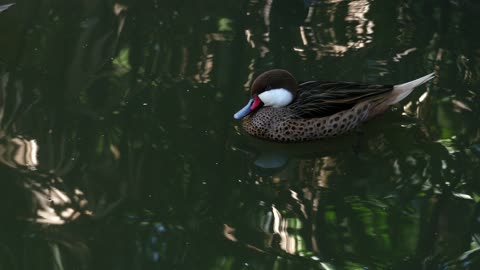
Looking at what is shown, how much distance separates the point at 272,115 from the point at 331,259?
1588 mm

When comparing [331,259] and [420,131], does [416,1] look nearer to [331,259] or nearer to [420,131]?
[420,131]

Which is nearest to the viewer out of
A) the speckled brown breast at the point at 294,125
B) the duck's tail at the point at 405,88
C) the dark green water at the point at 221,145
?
the dark green water at the point at 221,145

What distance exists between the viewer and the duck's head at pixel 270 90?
6.25 meters

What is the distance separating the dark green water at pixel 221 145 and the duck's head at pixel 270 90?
9.7 inches

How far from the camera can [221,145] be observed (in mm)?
6051

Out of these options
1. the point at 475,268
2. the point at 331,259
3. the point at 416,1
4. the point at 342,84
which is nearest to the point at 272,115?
the point at 342,84

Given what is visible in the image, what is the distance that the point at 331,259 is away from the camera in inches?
196

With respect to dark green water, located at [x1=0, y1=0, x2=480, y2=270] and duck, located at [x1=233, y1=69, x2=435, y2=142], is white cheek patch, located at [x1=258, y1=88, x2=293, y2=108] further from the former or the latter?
dark green water, located at [x1=0, y1=0, x2=480, y2=270]

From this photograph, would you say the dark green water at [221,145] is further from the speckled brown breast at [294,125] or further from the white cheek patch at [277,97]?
the white cheek patch at [277,97]

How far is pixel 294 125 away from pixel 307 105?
0.19m

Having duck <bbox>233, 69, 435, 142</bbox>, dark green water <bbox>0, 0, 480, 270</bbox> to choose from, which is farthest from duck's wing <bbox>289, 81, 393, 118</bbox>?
dark green water <bbox>0, 0, 480, 270</bbox>

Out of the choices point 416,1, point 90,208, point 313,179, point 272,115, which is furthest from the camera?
point 416,1

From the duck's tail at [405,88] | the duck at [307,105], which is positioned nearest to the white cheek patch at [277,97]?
the duck at [307,105]

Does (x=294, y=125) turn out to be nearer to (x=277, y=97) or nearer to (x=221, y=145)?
(x=277, y=97)
